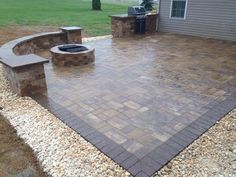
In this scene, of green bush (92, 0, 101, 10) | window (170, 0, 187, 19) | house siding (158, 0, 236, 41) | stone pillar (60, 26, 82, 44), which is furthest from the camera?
green bush (92, 0, 101, 10)

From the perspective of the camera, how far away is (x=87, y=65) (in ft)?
20.5

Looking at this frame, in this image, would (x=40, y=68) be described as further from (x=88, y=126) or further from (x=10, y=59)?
(x=88, y=126)

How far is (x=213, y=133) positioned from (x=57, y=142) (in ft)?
7.45

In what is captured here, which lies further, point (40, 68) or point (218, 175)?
point (40, 68)

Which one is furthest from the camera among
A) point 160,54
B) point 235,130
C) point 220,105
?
point 160,54

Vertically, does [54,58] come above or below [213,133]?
above

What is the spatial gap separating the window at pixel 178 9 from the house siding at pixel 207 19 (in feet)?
0.46

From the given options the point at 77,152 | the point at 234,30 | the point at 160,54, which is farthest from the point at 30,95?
the point at 234,30

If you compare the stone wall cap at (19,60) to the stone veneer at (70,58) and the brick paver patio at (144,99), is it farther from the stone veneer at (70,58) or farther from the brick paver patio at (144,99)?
the stone veneer at (70,58)

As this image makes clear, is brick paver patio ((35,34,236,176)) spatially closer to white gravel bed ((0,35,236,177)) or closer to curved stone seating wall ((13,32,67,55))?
white gravel bed ((0,35,236,177))

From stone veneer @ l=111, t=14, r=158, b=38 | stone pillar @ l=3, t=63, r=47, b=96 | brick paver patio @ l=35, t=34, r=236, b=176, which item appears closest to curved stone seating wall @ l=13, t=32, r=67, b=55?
brick paver patio @ l=35, t=34, r=236, b=176

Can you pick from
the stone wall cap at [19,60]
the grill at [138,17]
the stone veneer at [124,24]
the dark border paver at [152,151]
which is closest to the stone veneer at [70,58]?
the stone wall cap at [19,60]

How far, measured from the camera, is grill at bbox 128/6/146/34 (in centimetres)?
973

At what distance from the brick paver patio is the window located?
110 inches
